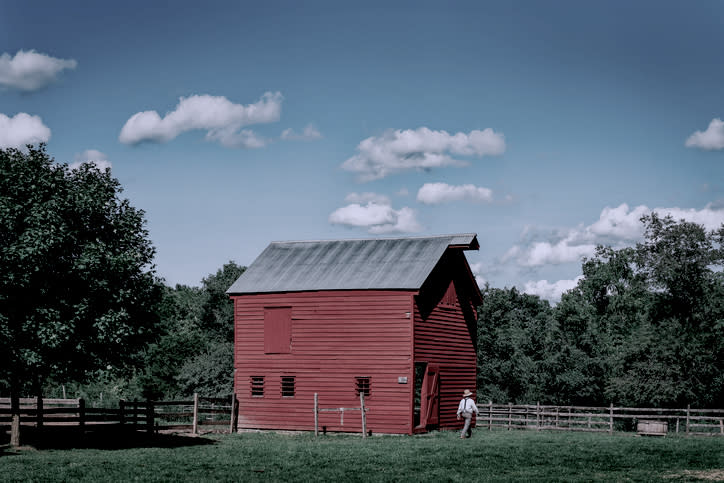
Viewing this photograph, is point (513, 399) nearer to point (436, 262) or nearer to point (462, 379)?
point (462, 379)

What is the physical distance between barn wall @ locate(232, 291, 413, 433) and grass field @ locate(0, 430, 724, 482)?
4.11 metres

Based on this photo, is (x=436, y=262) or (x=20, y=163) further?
(x=436, y=262)

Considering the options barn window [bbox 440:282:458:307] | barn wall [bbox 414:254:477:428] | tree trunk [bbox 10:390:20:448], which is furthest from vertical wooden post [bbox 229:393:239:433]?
tree trunk [bbox 10:390:20:448]

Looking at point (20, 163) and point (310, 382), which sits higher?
point (20, 163)

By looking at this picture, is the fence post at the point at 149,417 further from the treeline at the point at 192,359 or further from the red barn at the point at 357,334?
the treeline at the point at 192,359

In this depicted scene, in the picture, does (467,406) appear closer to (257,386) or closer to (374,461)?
(374,461)

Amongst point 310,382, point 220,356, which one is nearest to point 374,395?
point 310,382

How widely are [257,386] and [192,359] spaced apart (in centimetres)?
3261

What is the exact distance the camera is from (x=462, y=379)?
38875 millimetres

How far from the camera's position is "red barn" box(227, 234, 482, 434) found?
34.1 metres

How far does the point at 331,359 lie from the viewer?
3516 centimetres

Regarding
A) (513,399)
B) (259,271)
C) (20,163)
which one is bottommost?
(513,399)

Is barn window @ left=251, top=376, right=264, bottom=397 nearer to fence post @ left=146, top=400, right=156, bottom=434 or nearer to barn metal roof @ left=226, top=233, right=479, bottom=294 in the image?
barn metal roof @ left=226, top=233, right=479, bottom=294

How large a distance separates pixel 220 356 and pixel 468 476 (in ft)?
151
